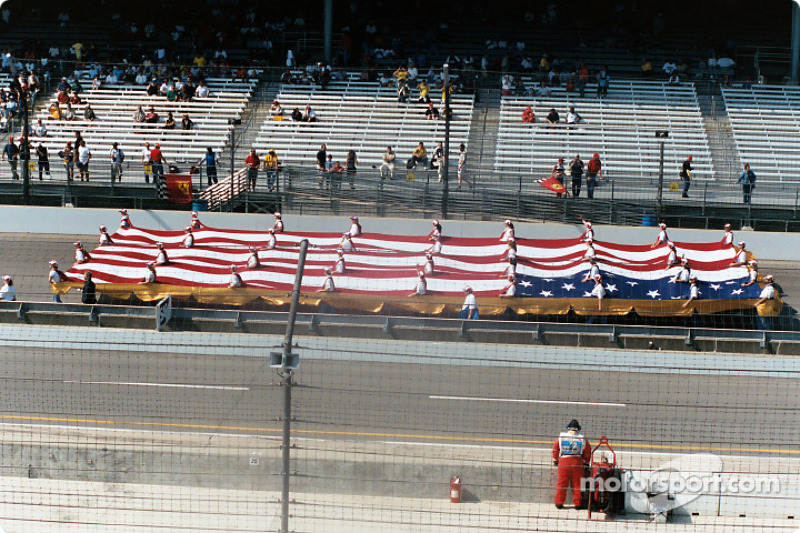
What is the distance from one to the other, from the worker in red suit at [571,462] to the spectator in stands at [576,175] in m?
16.8

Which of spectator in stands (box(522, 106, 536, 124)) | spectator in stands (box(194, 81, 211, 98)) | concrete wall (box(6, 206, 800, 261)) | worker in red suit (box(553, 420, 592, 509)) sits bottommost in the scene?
worker in red suit (box(553, 420, 592, 509))

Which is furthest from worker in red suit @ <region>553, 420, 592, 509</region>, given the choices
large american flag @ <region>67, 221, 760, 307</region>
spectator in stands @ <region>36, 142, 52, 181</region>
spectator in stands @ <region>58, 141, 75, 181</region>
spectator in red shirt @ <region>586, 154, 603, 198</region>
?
spectator in stands @ <region>36, 142, 52, 181</region>

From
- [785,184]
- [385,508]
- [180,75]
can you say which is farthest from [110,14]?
[385,508]

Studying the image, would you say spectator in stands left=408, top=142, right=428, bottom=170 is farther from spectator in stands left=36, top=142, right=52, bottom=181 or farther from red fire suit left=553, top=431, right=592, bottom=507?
red fire suit left=553, top=431, right=592, bottom=507

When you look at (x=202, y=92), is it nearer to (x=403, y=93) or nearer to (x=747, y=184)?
(x=403, y=93)

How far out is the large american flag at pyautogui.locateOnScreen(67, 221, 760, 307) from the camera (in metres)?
20.2

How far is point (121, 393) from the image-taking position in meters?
14.7

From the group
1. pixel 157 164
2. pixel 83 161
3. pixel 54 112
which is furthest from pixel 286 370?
pixel 54 112

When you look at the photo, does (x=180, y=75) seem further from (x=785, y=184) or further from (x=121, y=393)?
(x=121, y=393)

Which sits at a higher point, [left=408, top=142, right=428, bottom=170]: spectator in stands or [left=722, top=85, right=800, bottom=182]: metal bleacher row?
[left=722, top=85, right=800, bottom=182]: metal bleacher row

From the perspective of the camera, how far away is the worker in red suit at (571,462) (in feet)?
34.1

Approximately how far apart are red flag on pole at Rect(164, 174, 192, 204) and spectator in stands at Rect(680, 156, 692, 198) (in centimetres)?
1307

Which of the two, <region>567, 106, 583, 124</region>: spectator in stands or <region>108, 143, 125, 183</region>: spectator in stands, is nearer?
<region>108, 143, 125, 183</region>: spectator in stands

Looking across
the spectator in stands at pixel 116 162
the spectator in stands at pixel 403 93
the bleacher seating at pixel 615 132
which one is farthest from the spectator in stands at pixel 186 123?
the bleacher seating at pixel 615 132
